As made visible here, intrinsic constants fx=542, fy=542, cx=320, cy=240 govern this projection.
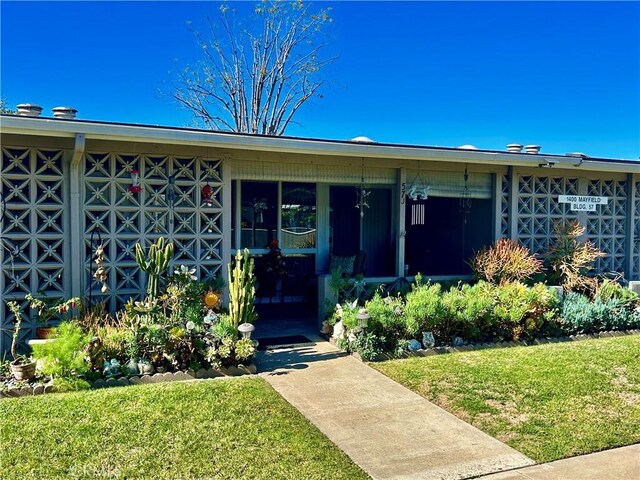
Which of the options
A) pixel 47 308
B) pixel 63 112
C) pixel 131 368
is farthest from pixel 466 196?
pixel 47 308

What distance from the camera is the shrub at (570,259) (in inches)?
385

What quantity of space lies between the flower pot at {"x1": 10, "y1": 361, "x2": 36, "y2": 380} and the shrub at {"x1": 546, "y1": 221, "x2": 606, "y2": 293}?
8.36 m

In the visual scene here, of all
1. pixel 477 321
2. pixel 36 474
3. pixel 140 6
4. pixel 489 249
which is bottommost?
pixel 36 474

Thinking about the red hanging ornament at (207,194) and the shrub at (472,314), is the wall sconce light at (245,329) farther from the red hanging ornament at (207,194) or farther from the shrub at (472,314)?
the shrub at (472,314)

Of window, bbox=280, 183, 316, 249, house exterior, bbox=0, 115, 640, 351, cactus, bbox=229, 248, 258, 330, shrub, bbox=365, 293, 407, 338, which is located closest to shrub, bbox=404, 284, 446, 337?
shrub, bbox=365, 293, 407, 338

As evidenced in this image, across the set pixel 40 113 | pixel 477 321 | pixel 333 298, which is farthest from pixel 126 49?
pixel 477 321

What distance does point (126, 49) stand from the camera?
857 inches

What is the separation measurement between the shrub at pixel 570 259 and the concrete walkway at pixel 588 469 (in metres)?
5.41

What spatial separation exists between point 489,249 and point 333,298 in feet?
10.6

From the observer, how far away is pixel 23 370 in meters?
5.79

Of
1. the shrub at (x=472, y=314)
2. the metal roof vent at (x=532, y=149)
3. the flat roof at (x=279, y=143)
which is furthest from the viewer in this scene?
the metal roof vent at (x=532, y=149)

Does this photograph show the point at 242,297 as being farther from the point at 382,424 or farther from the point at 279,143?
the point at 382,424

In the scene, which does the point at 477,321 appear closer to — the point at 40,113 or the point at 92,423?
the point at 92,423

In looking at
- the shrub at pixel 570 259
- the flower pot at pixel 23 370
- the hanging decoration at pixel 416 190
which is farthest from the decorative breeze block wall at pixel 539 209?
the flower pot at pixel 23 370
